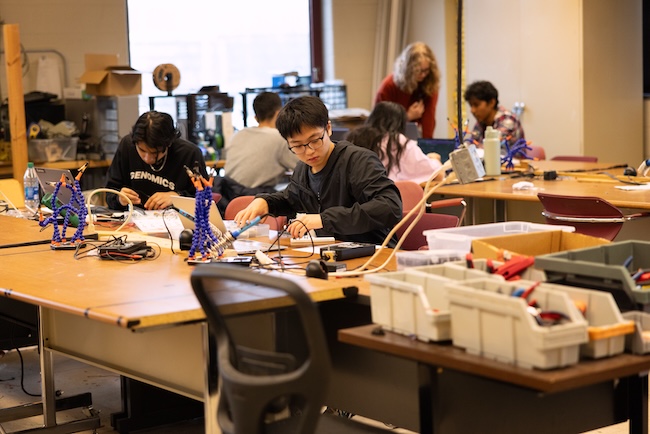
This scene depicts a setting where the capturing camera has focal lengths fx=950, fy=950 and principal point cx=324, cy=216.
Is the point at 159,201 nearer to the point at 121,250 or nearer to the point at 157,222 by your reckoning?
the point at 157,222

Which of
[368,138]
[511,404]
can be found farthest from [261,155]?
[511,404]

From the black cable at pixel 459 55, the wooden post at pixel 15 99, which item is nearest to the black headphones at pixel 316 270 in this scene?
the wooden post at pixel 15 99

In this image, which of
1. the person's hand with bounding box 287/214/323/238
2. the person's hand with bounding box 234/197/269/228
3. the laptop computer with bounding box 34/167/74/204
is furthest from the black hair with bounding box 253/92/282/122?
the person's hand with bounding box 287/214/323/238

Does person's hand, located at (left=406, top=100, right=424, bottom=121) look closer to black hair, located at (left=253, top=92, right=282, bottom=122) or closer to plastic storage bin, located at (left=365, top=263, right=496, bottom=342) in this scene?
black hair, located at (left=253, top=92, right=282, bottom=122)

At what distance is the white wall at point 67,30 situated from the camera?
7242 millimetres

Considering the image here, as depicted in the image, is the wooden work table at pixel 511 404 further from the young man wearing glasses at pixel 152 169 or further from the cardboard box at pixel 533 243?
the young man wearing glasses at pixel 152 169

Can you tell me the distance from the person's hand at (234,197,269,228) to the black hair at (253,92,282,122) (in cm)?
238

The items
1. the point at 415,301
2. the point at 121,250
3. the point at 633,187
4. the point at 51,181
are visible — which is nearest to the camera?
the point at 415,301

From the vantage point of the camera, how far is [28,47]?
23.9 ft

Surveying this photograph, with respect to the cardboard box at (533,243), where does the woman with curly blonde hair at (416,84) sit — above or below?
above

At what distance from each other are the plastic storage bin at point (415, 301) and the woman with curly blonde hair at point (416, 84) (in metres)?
4.62

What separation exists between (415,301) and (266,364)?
1.09 ft

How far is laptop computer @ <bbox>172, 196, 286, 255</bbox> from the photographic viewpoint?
3.24m

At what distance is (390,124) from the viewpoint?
5.09 metres
